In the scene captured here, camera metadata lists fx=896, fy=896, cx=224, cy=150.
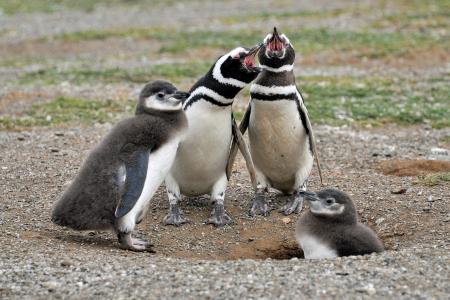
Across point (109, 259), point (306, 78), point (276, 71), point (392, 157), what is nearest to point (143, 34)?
point (306, 78)

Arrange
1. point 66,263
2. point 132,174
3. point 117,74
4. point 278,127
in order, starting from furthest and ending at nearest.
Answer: point 117,74, point 278,127, point 132,174, point 66,263

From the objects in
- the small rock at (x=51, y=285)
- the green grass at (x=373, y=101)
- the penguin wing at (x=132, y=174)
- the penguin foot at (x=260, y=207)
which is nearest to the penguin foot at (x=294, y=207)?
the penguin foot at (x=260, y=207)

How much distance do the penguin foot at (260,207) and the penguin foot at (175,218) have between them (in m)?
0.53

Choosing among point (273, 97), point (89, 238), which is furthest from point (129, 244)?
point (273, 97)

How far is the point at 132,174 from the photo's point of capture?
5.75 meters

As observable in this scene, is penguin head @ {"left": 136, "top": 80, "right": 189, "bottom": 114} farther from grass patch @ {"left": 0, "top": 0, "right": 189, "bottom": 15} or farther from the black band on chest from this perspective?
grass patch @ {"left": 0, "top": 0, "right": 189, "bottom": 15}

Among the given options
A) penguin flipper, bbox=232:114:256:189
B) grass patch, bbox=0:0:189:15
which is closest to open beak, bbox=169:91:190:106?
penguin flipper, bbox=232:114:256:189

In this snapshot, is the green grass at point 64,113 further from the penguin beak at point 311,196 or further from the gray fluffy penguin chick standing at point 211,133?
the penguin beak at point 311,196

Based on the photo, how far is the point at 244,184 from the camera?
7.70 meters

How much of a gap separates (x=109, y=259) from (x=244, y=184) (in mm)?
2548

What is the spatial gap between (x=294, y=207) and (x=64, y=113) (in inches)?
172

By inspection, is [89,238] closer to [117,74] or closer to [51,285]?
[51,285]

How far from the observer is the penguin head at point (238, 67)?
6418mm

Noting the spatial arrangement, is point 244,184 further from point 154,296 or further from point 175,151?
point 154,296
